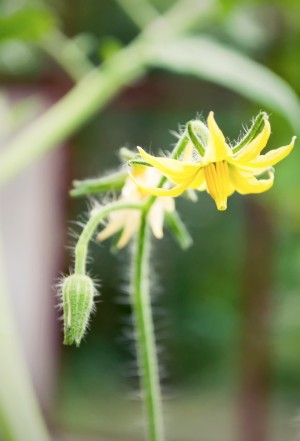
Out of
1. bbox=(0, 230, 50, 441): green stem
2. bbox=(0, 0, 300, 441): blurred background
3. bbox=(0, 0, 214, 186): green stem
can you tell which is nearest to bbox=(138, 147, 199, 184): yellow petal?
bbox=(0, 230, 50, 441): green stem

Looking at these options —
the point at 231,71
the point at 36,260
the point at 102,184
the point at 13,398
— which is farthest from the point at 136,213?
the point at 36,260

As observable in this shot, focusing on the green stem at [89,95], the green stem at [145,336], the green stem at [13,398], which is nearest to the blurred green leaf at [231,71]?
the green stem at [89,95]

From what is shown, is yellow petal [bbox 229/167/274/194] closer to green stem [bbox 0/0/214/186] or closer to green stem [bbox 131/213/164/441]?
green stem [bbox 131/213/164/441]

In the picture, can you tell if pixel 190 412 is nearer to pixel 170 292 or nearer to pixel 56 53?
pixel 170 292

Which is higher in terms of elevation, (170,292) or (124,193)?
(170,292)

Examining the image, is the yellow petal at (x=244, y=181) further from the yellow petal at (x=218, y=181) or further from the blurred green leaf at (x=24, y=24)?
the blurred green leaf at (x=24, y=24)

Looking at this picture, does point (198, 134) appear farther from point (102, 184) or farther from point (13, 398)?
point (13, 398)

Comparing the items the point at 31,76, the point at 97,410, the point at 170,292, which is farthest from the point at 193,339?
the point at 31,76
